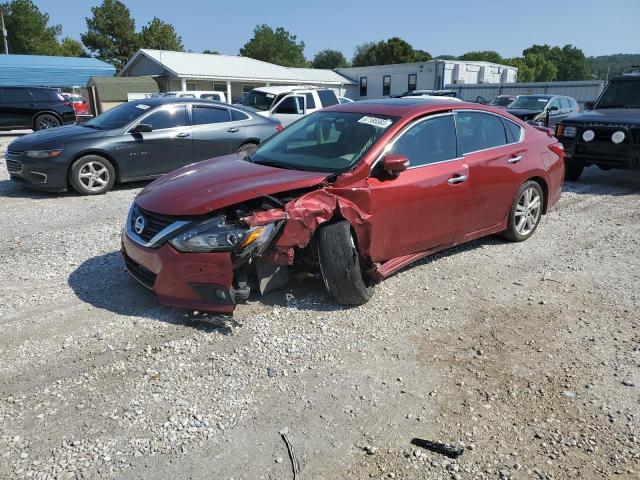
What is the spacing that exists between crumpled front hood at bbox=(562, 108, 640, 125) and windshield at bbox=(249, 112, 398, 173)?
19.2 feet

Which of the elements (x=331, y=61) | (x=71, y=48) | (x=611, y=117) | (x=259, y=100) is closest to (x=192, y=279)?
(x=611, y=117)

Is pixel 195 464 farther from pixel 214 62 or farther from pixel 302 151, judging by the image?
pixel 214 62

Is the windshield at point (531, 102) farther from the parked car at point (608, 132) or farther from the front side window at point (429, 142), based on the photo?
the front side window at point (429, 142)

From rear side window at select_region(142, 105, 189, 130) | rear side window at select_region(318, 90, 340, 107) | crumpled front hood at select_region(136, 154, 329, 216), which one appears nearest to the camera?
crumpled front hood at select_region(136, 154, 329, 216)

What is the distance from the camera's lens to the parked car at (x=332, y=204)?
3760mm

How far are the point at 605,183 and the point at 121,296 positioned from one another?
357 inches

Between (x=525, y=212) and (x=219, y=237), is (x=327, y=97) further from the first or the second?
(x=219, y=237)

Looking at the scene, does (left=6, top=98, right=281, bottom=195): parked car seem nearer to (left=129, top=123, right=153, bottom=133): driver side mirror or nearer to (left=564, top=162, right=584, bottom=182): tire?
(left=129, top=123, right=153, bottom=133): driver side mirror

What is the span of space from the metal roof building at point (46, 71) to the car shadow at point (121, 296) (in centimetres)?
3550

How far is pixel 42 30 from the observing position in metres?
55.3

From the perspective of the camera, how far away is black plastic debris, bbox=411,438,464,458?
263 cm

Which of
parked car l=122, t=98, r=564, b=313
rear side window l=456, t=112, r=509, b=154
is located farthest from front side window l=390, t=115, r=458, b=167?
rear side window l=456, t=112, r=509, b=154

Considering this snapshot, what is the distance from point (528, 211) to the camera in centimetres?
592

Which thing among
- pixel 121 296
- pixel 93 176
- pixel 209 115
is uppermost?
pixel 209 115
